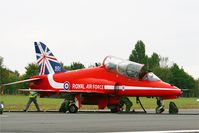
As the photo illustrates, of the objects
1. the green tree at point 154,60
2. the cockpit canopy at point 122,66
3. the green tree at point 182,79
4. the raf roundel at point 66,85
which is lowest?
the raf roundel at point 66,85

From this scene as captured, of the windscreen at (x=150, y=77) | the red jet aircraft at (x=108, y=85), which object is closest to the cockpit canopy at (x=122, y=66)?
the red jet aircraft at (x=108, y=85)

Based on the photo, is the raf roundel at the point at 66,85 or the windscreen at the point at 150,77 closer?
the windscreen at the point at 150,77

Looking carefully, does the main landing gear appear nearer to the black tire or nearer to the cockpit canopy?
the black tire

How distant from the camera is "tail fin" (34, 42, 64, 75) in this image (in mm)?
32938

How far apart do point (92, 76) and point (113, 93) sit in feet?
5.22

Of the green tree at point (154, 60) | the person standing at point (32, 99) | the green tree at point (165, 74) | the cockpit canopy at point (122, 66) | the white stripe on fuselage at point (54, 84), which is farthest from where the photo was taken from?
the green tree at point (154, 60)

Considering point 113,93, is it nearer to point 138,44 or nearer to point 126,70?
point 126,70

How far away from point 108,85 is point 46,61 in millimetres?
5275

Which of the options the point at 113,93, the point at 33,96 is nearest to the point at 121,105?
the point at 113,93

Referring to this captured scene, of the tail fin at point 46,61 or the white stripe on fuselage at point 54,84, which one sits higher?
the tail fin at point 46,61

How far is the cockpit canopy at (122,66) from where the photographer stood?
2906 centimetres

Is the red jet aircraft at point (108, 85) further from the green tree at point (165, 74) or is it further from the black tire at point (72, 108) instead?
the green tree at point (165, 74)

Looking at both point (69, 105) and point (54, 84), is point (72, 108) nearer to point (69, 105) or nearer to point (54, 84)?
point (69, 105)

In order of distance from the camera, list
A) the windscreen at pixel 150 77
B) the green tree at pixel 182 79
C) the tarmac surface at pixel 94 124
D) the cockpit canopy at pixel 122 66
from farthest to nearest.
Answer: the green tree at pixel 182 79
the cockpit canopy at pixel 122 66
the windscreen at pixel 150 77
the tarmac surface at pixel 94 124
